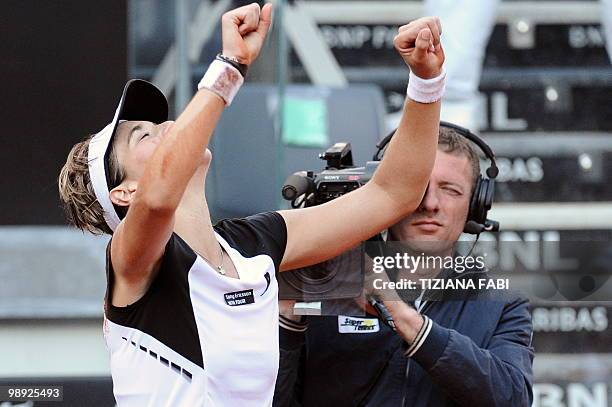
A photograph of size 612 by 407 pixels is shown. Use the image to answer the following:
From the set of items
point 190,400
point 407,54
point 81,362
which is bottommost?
point 81,362

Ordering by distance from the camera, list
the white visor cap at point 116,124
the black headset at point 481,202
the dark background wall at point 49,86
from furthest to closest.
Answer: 1. the dark background wall at point 49,86
2. the black headset at point 481,202
3. the white visor cap at point 116,124

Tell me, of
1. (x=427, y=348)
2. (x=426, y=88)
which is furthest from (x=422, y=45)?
(x=427, y=348)

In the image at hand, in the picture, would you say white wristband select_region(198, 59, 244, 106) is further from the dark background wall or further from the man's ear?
the dark background wall

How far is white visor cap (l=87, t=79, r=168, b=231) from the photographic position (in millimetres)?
2330

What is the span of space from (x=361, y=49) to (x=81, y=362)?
1583mm

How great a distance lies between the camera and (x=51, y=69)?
391 centimetres

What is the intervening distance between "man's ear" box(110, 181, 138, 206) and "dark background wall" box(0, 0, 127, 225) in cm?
150

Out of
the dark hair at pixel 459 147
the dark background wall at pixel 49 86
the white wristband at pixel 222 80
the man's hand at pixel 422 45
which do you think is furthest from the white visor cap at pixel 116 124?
the dark background wall at pixel 49 86

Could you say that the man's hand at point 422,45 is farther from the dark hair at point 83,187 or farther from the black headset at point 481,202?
the dark hair at point 83,187

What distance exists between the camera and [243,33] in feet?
7.33

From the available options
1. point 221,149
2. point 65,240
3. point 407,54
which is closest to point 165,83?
point 221,149

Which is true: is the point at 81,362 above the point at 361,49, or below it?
below

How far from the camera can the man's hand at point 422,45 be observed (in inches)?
93.7

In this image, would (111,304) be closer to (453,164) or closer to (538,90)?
(453,164)
